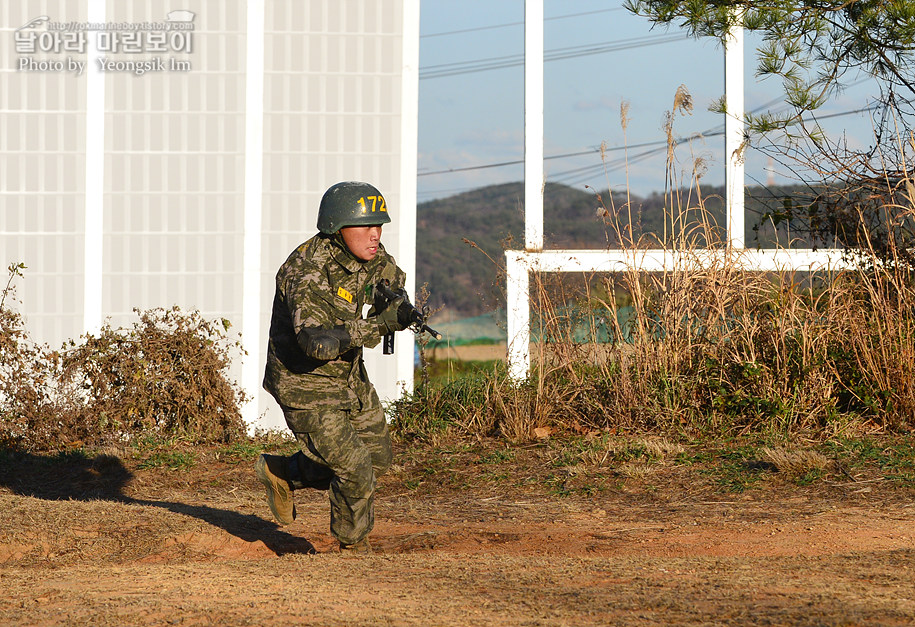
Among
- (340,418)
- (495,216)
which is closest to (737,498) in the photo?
(340,418)

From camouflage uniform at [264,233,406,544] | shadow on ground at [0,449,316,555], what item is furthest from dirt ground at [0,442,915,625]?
camouflage uniform at [264,233,406,544]

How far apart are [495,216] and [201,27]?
7659 centimetres

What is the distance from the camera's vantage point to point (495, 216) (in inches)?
3455

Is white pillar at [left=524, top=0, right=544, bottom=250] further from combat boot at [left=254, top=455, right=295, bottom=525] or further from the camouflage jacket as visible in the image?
combat boot at [left=254, top=455, right=295, bottom=525]

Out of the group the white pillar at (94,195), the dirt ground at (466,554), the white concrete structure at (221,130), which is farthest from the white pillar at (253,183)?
the dirt ground at (466,554)

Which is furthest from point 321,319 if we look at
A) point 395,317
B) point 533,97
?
point 533,97

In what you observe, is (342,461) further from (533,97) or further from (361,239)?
(533,97)

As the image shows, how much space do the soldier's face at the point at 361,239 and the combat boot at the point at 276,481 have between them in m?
1.13

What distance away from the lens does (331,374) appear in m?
4.90

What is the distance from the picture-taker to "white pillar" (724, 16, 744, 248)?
9789 mm

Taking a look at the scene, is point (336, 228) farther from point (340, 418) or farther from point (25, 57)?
point (25, 57)

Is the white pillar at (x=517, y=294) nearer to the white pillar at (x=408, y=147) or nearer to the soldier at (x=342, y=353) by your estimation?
the white pillar at (x=408, y=147)

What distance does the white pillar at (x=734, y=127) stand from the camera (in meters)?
9.79

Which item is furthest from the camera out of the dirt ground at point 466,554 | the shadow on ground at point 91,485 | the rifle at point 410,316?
the shadow on ground at point 91,485
